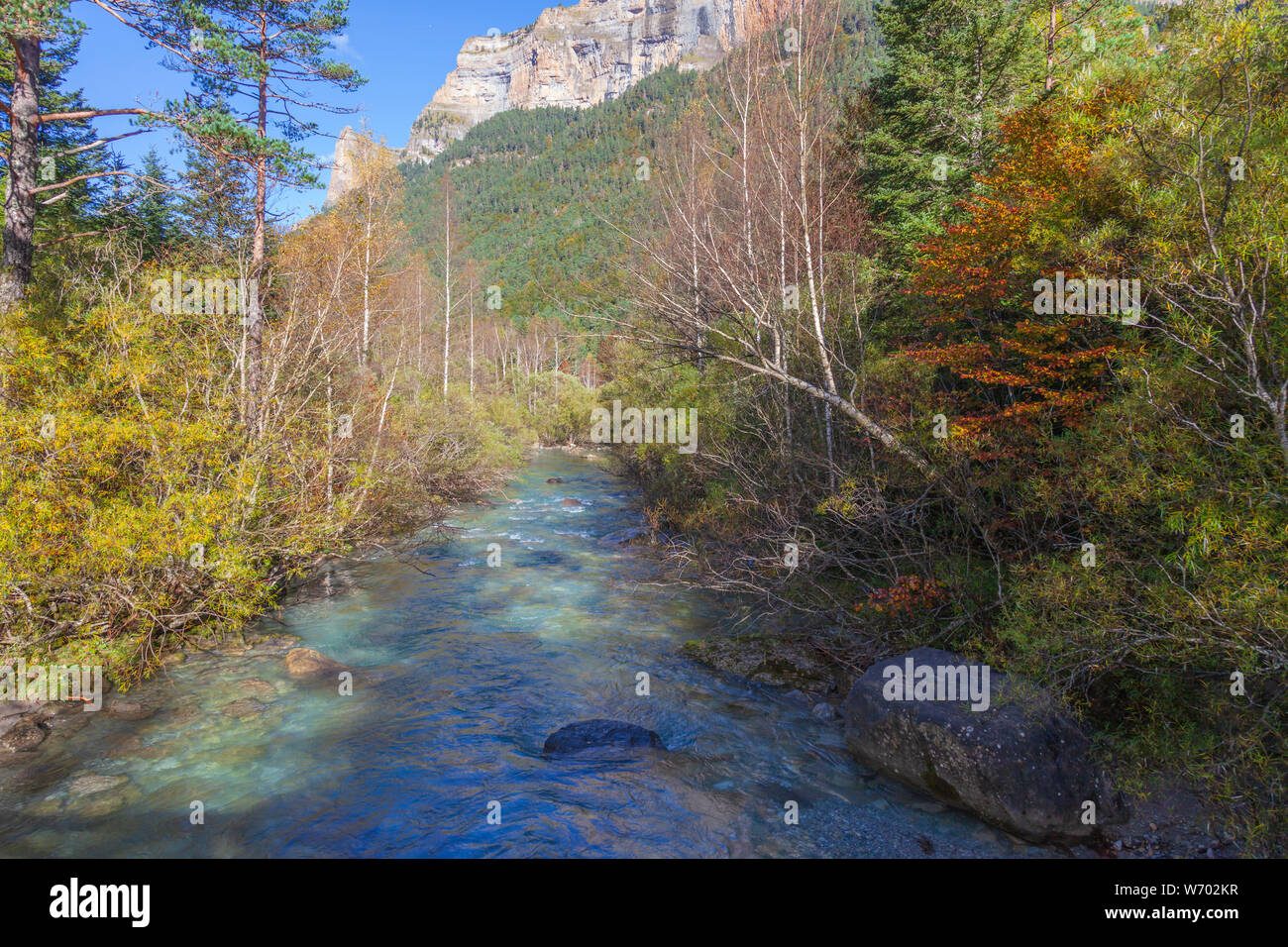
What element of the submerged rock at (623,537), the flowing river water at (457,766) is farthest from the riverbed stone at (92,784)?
the submerged rock at (623,537)

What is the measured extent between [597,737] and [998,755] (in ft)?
14.5

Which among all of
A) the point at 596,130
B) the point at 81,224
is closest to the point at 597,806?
the point at 81,224

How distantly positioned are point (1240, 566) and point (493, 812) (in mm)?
7223

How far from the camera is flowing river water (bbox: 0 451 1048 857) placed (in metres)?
6.02

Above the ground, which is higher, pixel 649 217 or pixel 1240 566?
pixel 649 217

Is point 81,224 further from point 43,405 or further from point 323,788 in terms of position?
point 323,788

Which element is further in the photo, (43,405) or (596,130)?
(596,130)

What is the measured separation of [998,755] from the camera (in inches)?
244

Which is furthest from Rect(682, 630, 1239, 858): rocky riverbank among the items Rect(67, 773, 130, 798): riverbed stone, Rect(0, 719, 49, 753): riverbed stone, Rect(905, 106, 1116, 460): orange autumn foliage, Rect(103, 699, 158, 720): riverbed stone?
Rect(0, 719, 49, 753): riverbed stone

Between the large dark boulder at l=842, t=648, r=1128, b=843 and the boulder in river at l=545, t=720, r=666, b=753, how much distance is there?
2543 millimetres

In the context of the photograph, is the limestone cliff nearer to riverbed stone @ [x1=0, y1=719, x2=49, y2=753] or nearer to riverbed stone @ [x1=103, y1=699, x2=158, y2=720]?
riverbed stone @ [x1=103, y1=699, x2=158, y2=720]

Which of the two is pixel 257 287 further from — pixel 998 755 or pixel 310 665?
pixel 998 755

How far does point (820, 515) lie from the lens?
11.1m

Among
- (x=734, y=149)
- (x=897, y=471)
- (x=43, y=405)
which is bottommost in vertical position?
(x=897, y=471)
